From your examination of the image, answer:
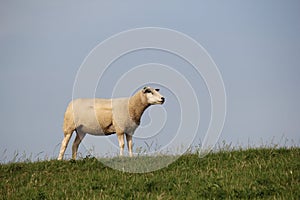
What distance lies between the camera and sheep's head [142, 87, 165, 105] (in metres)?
16.7

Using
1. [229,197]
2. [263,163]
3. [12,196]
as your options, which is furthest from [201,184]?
[12,196]

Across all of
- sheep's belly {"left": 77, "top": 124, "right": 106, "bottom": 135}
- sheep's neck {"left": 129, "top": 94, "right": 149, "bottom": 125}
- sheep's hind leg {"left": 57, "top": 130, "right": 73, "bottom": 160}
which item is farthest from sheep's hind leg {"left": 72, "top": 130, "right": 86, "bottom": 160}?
sheep's neck {"left": 129, "top": 94, "right": 149, "bottom": 125}

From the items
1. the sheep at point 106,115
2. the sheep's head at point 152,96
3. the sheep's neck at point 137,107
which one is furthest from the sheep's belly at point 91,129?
the sheep's head at point 152,96

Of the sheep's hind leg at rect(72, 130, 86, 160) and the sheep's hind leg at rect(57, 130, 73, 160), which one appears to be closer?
the sheep's hind leg at rect(57, 130, 73, 160)

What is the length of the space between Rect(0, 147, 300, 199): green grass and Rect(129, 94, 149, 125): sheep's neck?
377 cm

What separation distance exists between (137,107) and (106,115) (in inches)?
42.1

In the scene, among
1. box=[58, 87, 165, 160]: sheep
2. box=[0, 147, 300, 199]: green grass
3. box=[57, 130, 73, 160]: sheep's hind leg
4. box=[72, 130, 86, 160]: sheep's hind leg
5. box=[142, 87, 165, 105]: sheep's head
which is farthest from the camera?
box=[72, 130, 86, 160]: sheep's hind leg

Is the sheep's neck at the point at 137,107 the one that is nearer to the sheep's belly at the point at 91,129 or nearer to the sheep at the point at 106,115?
the sheep at the point at 106,115

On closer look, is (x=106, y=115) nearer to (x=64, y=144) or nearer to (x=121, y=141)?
(x=121, y=141)

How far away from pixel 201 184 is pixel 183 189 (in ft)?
1.31

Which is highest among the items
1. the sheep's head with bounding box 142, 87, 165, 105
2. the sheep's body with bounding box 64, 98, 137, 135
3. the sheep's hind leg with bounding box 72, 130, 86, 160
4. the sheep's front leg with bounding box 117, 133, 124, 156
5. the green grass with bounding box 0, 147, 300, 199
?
the sheep's head with bounding box 142, 87, 165, 105

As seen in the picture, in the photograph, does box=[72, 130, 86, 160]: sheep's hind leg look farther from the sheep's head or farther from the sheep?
the sheep's head

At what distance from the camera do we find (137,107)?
16875 mm

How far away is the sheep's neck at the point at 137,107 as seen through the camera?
55.0 feet
